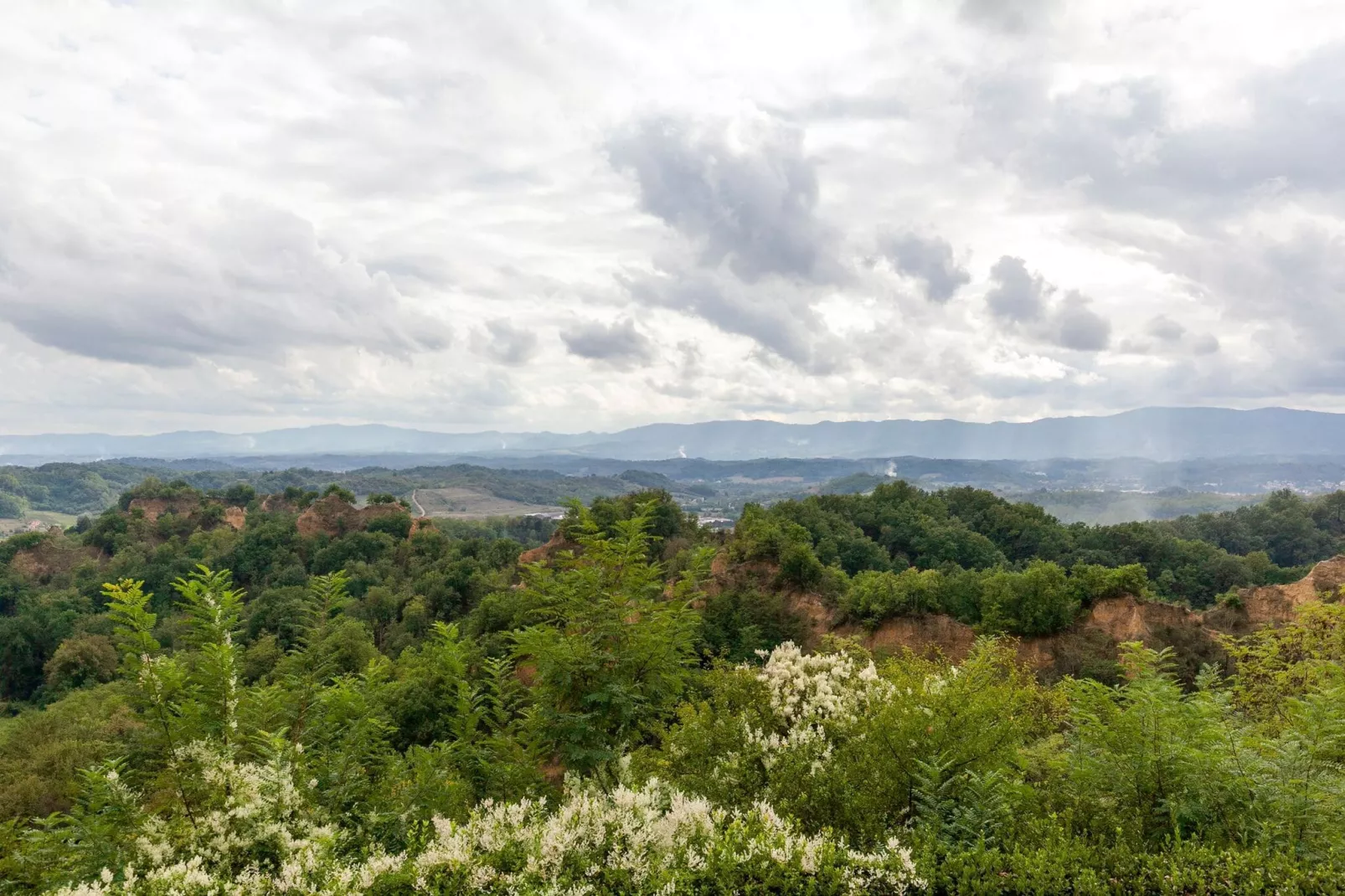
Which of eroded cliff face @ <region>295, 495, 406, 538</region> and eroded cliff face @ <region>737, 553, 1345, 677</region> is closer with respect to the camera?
eroded cliff face @ <region>737, 553, 1345, 677</region>

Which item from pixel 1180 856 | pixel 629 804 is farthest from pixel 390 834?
pixel 1180 856

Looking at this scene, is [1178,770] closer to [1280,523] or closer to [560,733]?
[560,733]

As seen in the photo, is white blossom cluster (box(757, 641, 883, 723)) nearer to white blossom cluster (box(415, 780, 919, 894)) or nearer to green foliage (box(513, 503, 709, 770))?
green foliage (box(513, 503, 709, 770))

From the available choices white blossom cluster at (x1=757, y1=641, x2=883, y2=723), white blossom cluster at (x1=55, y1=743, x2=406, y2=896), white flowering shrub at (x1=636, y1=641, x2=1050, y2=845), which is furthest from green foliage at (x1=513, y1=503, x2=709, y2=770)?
white blossom cluster at (x1=55, y1=743, x2=406, y2=896)

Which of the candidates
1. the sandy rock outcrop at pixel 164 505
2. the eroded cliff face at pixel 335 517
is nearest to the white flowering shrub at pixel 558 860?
the eroded cliff face at pixel 335 517

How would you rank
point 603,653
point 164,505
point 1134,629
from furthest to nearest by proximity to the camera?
point 164,505 → point 1134,629 → point 603,653

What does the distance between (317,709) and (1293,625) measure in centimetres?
2437

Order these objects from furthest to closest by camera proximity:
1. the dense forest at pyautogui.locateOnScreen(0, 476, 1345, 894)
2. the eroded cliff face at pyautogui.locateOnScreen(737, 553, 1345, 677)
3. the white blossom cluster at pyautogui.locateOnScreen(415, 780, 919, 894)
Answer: the eroded cliff face at pyautogui.locateOnScreen(737, 553, 1345, 677), the dense forest at pyautogui.locateOnScreen(0, 476, 1345, 894), the white blossom cluster at pyautogui.locateOnScreen(415, 780, 919, 894)

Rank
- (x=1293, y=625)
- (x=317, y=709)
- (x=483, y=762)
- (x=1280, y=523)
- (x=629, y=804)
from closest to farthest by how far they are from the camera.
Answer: (x=629, y=804) → (x=483, y=762) → (x=317, y=709) → (x=1293, y=625) → (x=1280, y=523)

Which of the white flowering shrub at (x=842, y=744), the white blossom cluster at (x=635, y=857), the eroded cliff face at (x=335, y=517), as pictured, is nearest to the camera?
→ the white blossom cluster at (x=635, y=857)

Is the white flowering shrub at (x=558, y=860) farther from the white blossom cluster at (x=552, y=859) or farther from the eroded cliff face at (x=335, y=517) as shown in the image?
the eroded cliff face at (x=335, y=517)

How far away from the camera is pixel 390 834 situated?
30.1ft

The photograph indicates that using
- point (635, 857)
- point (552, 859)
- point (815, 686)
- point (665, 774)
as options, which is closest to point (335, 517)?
point (665, 774)

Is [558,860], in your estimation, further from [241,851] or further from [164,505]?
[164,505]
